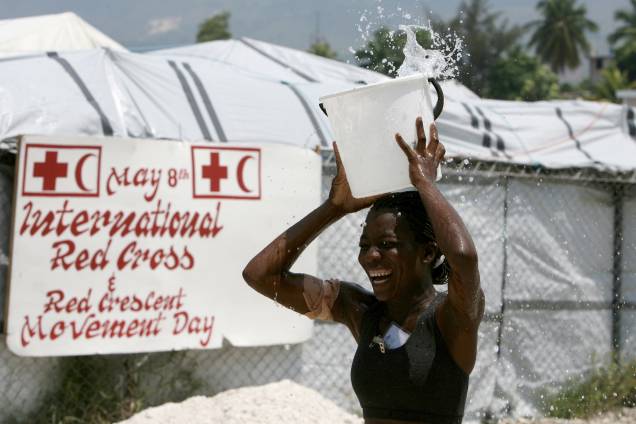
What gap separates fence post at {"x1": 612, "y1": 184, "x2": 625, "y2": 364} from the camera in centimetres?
816

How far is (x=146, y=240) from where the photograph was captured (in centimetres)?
616

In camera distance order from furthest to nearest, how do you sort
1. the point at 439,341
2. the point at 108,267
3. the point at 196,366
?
the point at 196,366, the point at 108,267, the point at 439,341

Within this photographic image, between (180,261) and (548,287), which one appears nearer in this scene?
(180,261)

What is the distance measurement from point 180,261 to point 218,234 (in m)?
0.31

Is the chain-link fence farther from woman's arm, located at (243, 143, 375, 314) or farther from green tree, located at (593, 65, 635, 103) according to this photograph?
green tree, located at (593, 65, 635, 103)

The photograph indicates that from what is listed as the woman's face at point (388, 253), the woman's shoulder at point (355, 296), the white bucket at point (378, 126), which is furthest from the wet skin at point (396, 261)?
the woman's shoulder at point (355, 296)

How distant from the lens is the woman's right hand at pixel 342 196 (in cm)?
300

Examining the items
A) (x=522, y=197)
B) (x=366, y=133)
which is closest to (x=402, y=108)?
(x=366, y=133)

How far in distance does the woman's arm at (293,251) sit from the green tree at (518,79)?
4870 centimetres

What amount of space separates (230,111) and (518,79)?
158 feet

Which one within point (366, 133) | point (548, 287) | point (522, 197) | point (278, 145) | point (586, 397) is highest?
point (366, 133)

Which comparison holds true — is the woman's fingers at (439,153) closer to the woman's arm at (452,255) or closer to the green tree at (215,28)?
the woman's arm at (452,255)

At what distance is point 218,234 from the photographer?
6352 mm

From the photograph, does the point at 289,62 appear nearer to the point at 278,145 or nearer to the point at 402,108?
the point at 278,145
